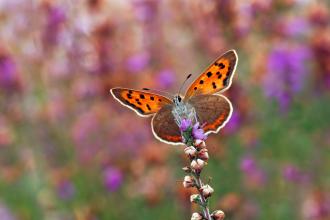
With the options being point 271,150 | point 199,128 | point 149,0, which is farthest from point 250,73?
point 199,128

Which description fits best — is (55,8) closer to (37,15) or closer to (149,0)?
(37,15)

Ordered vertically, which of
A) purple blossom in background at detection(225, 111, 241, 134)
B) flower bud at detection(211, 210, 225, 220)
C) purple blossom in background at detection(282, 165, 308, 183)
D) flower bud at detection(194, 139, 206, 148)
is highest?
purple blossom in background at detection(225, 111, 241, 134)

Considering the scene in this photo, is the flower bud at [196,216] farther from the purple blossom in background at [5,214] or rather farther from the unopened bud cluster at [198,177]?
the purple blossom in background at [5,214]

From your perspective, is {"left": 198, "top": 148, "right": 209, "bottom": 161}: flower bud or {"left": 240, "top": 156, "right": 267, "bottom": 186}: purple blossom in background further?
{"left": 240, "top": 156, "right": 267, "bottom": 186}: purple blossom in background

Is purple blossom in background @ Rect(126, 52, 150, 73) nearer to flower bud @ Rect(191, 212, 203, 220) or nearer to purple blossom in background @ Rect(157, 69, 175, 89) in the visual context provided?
purple blossom in background @ Rect(157, 69, 175, 89)

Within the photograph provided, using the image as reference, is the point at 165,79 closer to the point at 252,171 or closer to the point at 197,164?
the point at 252,171

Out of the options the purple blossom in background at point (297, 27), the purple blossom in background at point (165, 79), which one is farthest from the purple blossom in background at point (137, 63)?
the purple blossom in background at point (297, 27)

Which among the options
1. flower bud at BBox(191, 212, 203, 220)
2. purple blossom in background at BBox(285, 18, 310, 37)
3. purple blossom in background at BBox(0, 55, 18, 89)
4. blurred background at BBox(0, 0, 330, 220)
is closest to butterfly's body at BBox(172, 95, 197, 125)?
flower bud at BBox(191, 212, 203, 220)
